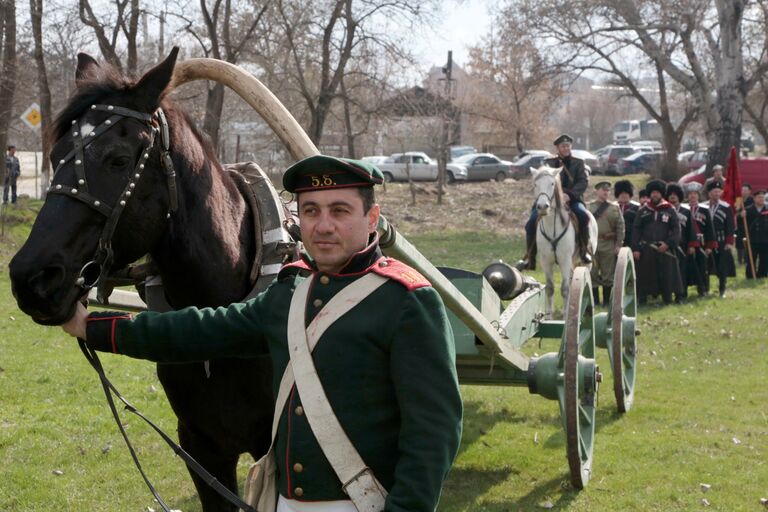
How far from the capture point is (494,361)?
225 inches

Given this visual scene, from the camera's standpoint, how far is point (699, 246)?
1609 cm

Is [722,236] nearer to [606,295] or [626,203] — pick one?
[626,203]

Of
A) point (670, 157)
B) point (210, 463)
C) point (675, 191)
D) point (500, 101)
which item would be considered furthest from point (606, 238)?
point (500, 101)

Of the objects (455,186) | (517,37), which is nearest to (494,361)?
(517,37)

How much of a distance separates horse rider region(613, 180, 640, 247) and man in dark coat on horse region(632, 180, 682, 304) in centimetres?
40

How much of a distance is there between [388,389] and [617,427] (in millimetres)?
5490

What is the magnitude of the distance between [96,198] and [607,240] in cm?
1243

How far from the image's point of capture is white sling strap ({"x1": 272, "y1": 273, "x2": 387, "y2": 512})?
97.5 inches

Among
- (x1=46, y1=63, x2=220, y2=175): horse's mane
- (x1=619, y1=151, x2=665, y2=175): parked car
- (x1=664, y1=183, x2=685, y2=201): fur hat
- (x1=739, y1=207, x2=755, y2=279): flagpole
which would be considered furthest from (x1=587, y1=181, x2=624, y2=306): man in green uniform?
(x1=619, y1=151, x2=665, y2=175): parked car

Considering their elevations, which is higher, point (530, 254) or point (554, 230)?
point (554, 230)

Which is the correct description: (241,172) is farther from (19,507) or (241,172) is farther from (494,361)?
(19,507)

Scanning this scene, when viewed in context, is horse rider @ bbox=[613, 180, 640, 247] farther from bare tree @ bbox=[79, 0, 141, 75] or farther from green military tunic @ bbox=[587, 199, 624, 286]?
bare tree @ bbox=[79, 0, 141, 75]

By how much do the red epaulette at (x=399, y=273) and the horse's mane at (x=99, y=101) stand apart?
1.22 metres

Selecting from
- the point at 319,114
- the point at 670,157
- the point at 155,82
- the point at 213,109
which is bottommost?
the point at 155,82
